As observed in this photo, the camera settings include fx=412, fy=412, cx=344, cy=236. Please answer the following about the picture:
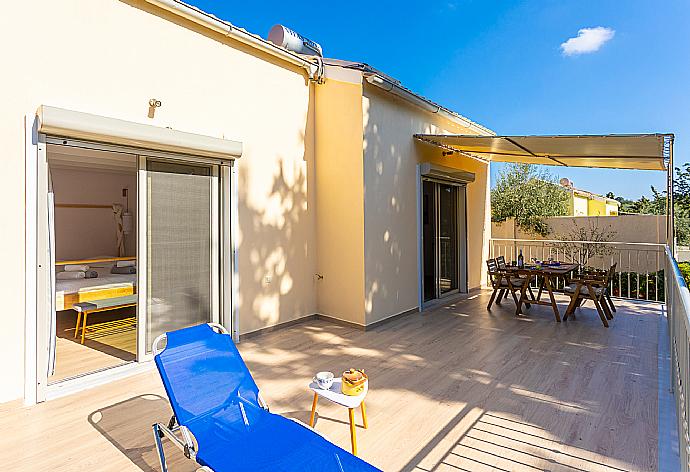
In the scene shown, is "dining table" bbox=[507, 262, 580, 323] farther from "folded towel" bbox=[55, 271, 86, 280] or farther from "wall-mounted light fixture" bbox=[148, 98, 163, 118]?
"folded towel" bbox=[55, 271, 86, 280]

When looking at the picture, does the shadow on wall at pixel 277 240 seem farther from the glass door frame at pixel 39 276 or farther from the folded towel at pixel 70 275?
the folded towel at pixel 70 275

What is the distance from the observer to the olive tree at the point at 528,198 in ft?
50.7

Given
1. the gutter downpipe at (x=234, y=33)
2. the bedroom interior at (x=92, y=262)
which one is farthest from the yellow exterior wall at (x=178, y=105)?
the bedroom interior at (x=92, y=262)

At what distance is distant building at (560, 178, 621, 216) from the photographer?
63.2 ft

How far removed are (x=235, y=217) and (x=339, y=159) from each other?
2110 mm

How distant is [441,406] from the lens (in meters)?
3.95

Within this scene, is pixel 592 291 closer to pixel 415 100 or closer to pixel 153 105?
pixel 415 100

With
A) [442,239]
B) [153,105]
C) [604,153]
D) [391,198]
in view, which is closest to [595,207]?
[442,239]

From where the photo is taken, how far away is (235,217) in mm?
5840

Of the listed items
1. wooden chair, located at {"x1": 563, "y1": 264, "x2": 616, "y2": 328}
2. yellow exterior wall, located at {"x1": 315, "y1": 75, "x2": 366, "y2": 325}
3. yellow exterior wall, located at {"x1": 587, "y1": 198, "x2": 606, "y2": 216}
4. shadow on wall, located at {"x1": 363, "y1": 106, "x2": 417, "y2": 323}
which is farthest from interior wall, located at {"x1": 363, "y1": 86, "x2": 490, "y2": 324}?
yellow exterior wall, located at {"x1": 587, "y1": 198, "x2": 606, "y2": 216}

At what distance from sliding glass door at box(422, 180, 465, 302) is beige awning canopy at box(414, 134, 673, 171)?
42.7 inches

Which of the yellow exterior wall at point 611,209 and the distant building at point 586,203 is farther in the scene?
the yellow exterior wall at point 611,209

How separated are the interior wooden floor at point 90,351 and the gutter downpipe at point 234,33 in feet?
14.4

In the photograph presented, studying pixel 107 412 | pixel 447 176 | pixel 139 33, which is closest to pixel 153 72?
pixel 139 33
